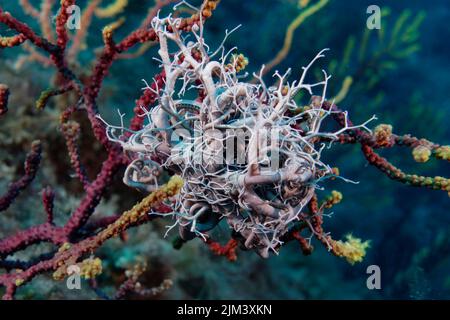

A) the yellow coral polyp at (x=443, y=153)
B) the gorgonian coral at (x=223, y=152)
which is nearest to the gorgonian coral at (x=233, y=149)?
the gorgonian coral at (x=223, y=152)

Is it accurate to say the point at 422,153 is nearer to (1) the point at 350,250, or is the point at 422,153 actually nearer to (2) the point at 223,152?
(1) the point at 350,250

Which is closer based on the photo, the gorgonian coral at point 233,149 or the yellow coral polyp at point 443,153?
the gorgonian coral at point 233,149

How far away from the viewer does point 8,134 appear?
4.32 m

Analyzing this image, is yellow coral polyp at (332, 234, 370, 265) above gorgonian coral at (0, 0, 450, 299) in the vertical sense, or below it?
below

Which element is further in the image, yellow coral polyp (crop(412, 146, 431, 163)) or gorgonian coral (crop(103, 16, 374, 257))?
yellow coral polyp (crop(412, 146, 431, 163))

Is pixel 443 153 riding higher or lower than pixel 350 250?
higher

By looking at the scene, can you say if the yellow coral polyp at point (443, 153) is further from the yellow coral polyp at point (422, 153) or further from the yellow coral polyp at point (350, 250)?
the yellow coral polyp at point (350, 250)

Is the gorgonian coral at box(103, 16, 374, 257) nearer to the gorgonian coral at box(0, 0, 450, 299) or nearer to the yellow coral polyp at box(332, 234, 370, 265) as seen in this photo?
the gorgonian coral at box(0, 0, 450, 299)

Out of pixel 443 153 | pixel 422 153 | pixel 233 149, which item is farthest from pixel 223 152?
pixel 443 153

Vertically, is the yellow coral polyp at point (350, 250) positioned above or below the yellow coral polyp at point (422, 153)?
below

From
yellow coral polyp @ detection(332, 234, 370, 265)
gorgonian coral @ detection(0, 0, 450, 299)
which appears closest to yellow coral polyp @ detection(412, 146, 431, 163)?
gorgonian coral @ detection(0, 0, 450, 299)
